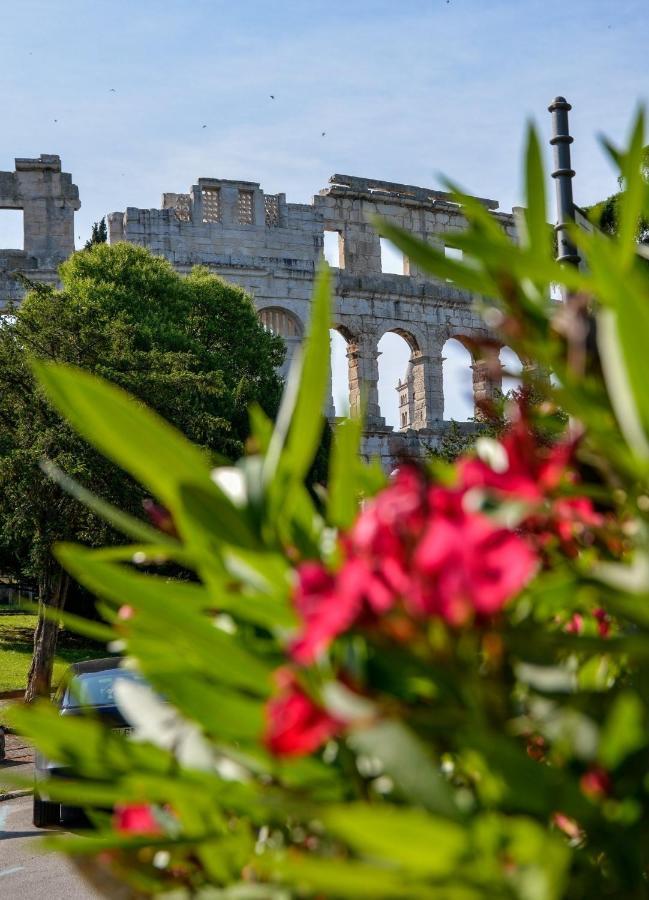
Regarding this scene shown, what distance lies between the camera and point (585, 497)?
3.78ft

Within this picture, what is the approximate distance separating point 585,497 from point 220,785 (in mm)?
417

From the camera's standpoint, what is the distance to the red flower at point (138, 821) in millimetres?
1177

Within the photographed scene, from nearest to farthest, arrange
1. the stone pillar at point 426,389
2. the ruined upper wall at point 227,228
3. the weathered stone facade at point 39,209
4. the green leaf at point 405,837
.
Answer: the green leaf at point 405,837 → the ruined upper wall at point 227,228 → the weathered stone facade at point 39,209 → the stone pillar at point 426,389

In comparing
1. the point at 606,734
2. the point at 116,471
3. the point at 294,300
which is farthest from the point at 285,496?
the point at 294,300

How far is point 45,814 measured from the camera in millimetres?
9719

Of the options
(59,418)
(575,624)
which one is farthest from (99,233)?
(575,624)

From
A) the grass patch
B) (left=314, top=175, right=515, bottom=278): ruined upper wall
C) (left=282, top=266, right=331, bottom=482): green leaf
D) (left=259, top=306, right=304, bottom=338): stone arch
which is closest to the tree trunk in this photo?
the grass patch

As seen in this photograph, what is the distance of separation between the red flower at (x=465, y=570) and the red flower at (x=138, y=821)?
465mm

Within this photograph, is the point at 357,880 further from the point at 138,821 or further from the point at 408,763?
the point at 138,821

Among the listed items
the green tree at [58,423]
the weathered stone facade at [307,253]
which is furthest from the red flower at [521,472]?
the weathered stone facade at [307,253]

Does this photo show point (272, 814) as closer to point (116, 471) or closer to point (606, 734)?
point (606, 734)

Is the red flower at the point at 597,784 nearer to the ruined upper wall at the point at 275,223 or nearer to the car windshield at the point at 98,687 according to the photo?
the car windshield at the point at 98,687

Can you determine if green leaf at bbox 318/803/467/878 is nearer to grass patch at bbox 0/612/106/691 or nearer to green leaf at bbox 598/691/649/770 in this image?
green leaf at bbox 598/691/649/770

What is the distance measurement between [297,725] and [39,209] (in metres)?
Result: 41.3
